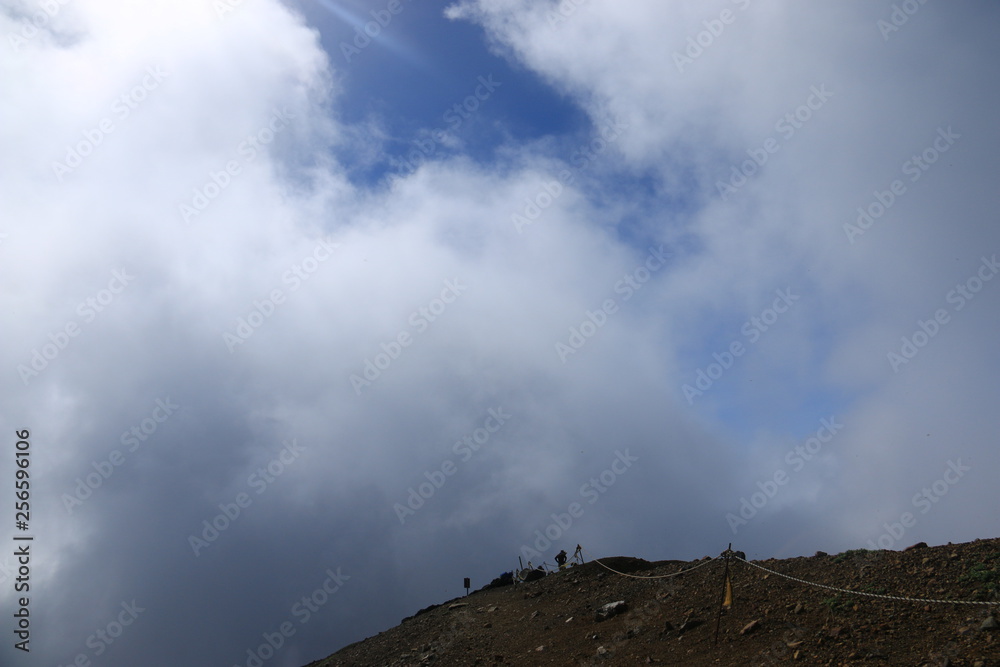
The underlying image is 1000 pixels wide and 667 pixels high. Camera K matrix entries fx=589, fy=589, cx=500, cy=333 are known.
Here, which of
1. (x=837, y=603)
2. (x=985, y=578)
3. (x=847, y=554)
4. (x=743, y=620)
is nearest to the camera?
(x=985, y=578)

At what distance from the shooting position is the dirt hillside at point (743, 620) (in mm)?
12930

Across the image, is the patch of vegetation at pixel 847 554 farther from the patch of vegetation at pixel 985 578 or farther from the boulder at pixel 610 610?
the boulder at pixel 610 610

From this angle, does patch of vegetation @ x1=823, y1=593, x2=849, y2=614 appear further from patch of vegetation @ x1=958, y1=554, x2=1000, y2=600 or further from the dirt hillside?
patch of vegetation @ x1=958, y1=554, x2=1000, y2=600

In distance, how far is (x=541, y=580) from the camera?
2725 cm

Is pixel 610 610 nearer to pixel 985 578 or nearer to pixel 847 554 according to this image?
pixel 847 554

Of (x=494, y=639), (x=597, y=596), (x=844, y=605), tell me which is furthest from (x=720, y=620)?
(x=494, y=639)

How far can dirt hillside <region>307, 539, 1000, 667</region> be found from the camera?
12.9 metres

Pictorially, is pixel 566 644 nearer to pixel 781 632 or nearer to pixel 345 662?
pixel 781 632

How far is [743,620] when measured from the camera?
15.9 metres

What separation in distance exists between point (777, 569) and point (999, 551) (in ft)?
18.9

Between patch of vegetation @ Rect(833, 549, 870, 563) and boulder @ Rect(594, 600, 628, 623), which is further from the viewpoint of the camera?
boulder @ Rect(594, 600, 628, 623)

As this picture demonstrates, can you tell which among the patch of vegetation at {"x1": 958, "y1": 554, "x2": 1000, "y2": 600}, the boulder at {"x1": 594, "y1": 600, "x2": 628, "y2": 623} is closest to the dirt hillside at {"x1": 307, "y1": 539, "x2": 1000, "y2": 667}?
the patch of vegetation at {"x1": 958, "y1": 554, "x2": 1000, "y2": 600}

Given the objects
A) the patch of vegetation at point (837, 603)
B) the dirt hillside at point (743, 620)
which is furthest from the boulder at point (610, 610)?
the patch of vegetation at point (837, 603)

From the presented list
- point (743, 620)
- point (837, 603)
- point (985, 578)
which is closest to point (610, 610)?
point (743, 620)
